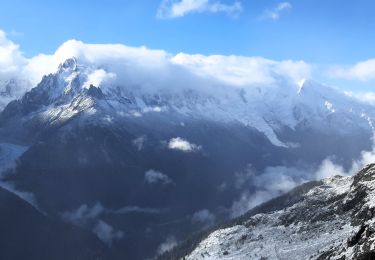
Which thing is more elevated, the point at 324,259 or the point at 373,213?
the point at 373,213

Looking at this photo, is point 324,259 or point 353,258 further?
point 324,259

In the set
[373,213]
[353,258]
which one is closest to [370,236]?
[353,258]

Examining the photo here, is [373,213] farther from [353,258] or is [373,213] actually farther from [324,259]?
[353,258]

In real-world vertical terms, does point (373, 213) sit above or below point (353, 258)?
above

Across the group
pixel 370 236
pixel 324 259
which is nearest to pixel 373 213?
pixel 324 259

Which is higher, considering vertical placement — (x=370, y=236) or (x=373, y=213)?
(x=373, y=213)

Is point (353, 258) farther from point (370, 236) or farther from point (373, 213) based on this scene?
point (373, 213)

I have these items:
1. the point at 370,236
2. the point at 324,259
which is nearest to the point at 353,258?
the point at 370,236

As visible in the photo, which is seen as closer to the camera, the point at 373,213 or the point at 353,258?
the point at 353,258
